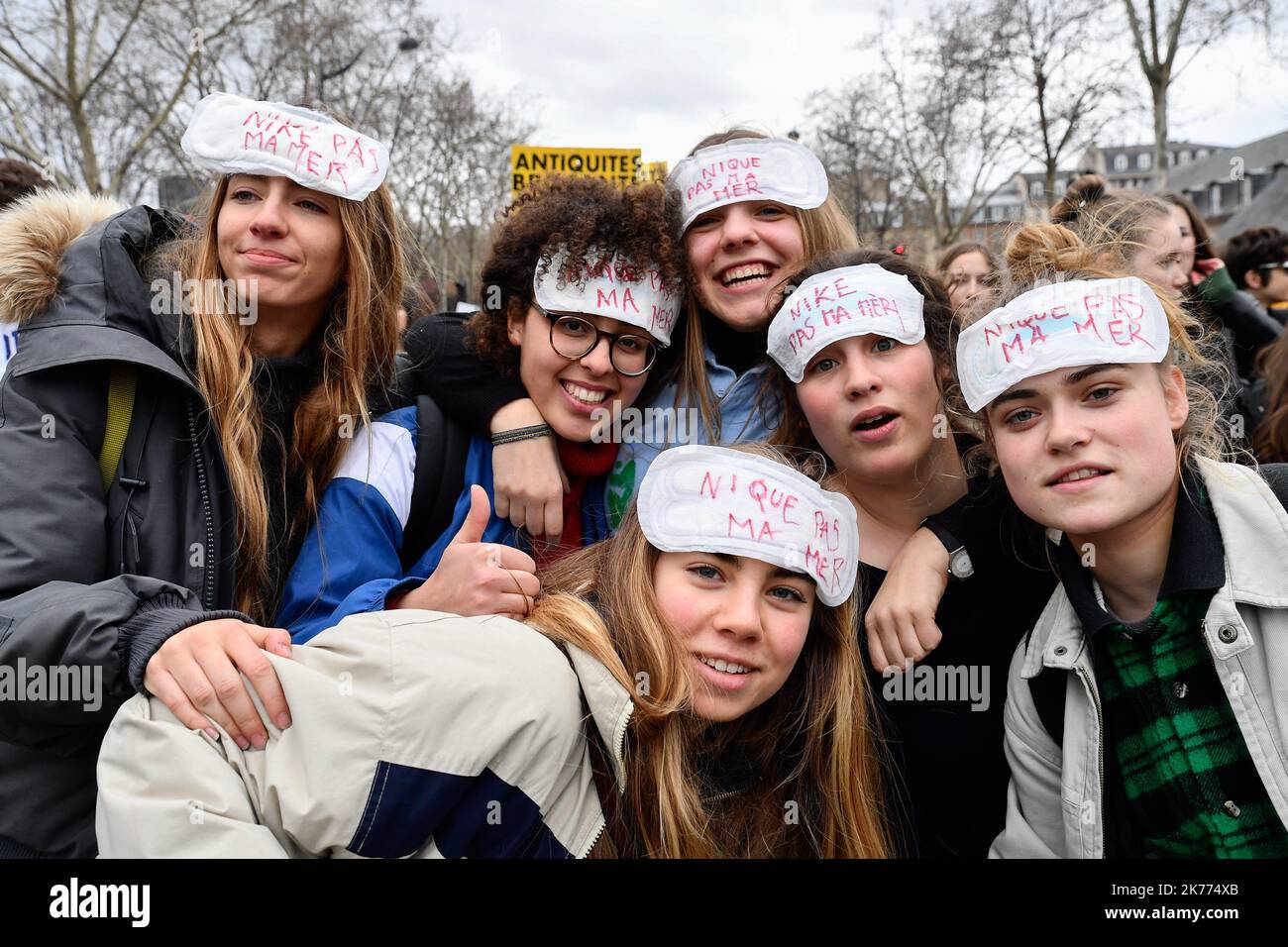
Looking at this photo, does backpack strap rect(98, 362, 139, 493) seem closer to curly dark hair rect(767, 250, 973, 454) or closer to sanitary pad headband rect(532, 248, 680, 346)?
sanitary pad headband rect(532, 248, 680, 346)

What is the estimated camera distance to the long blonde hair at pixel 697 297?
123 inches

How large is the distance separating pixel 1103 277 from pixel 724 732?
148 centimetres

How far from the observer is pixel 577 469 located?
9.91ft

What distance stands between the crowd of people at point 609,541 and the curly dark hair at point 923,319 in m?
0.01

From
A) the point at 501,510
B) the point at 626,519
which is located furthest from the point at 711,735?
the point at 501,510

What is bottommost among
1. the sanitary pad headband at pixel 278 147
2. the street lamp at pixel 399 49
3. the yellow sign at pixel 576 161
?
the sanitary pad headband at pixel 278 147

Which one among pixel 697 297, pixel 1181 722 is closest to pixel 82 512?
pixel 697 297

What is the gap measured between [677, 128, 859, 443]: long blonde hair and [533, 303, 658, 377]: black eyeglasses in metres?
0.23

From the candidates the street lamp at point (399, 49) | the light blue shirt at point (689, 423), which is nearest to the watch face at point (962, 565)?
the light blue shirt at point (689, 423)

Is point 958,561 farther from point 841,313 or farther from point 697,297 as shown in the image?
point 697,297

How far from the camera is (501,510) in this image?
2.87 m

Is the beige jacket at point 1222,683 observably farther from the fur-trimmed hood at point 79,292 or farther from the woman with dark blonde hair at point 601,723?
the fur-trimmed hood at point 79,292

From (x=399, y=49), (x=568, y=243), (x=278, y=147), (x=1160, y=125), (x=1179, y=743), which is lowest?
(x=1179, y=743)

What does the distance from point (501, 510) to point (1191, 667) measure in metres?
1.83
